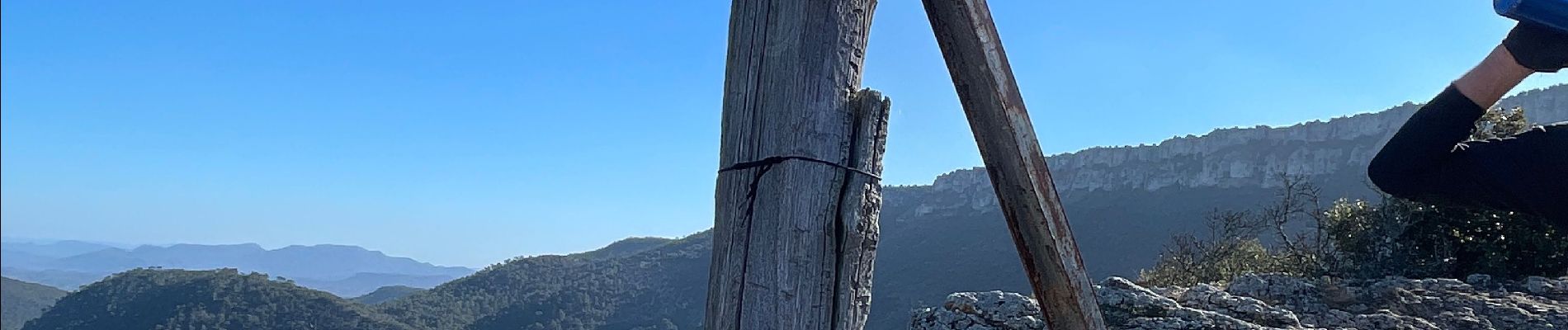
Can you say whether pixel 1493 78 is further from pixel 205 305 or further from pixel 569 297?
pixel 569 297

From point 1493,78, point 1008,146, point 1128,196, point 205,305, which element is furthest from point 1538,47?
point 1128,196

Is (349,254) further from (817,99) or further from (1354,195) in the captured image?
(817,99)

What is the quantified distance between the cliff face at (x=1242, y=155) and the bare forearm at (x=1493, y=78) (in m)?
47.0

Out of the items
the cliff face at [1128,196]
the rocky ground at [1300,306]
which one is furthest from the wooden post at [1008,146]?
the cliff face at [1128,196]

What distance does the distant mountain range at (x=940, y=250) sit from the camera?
91.1 feet

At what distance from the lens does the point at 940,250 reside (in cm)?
4700

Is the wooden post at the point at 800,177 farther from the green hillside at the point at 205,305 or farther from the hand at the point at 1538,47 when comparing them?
the green hillside at the point at 205,305

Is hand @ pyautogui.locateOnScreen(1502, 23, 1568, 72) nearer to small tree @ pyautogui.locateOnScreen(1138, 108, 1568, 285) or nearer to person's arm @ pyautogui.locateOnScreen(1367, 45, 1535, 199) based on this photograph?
person's arm @ pyautogui.locateOnScreen(1367, 45, 1535, 199)

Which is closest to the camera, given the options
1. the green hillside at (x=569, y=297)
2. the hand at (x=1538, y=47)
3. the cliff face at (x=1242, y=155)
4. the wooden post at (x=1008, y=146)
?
the hand at (x=1538, y=47)

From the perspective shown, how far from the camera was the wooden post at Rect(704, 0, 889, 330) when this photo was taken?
2037 millimetres

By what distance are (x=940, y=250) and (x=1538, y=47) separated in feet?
150

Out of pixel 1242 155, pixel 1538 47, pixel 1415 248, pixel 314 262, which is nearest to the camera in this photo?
pixel 1538 47

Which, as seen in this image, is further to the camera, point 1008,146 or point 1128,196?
point 1128,196

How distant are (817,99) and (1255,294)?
19.1 feet
